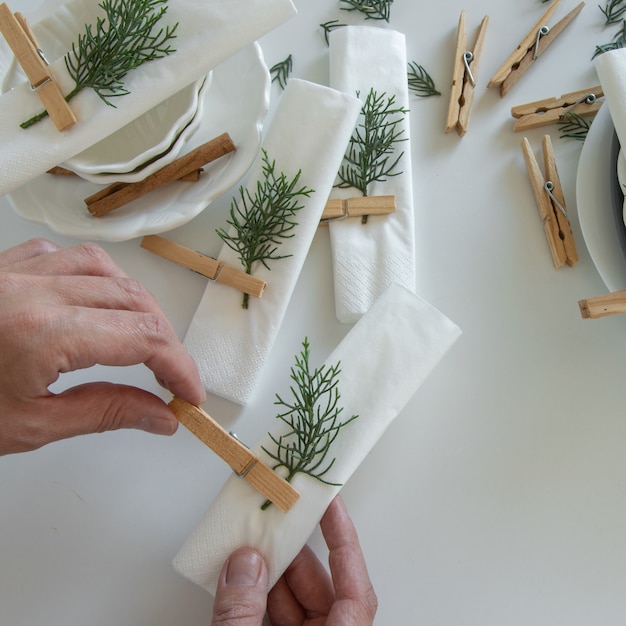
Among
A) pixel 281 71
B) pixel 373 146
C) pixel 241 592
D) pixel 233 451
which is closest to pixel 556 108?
pixel 373 146

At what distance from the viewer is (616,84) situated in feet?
2.42

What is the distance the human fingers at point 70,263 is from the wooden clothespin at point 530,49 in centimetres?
64

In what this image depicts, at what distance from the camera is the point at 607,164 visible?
80cm

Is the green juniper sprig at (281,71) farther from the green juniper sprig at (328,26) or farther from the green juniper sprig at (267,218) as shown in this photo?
the green juniper sprig at (267,218)

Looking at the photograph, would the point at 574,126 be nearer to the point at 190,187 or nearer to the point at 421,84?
the point at 421,84

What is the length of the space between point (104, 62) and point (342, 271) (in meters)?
0.40

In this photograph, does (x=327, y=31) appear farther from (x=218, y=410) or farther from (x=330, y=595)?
(x=330, y=595)

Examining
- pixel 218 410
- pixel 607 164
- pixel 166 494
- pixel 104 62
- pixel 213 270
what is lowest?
pixel 166 494

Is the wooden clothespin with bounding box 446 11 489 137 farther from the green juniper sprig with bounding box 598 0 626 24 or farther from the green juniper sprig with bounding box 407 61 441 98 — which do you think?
the green juniper sprig with bounding box 598 0 626 24

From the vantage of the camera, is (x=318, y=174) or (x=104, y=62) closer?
(x=104, y=62)

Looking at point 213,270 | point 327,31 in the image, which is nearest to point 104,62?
point 213,270

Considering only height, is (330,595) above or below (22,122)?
below

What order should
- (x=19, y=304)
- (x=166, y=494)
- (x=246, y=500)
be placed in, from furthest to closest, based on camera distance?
1. (x=166, y=494)
2. (x=246, y=500)
3. (x=19, y=304)

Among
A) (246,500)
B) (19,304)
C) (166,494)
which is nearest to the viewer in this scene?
(19,304)
